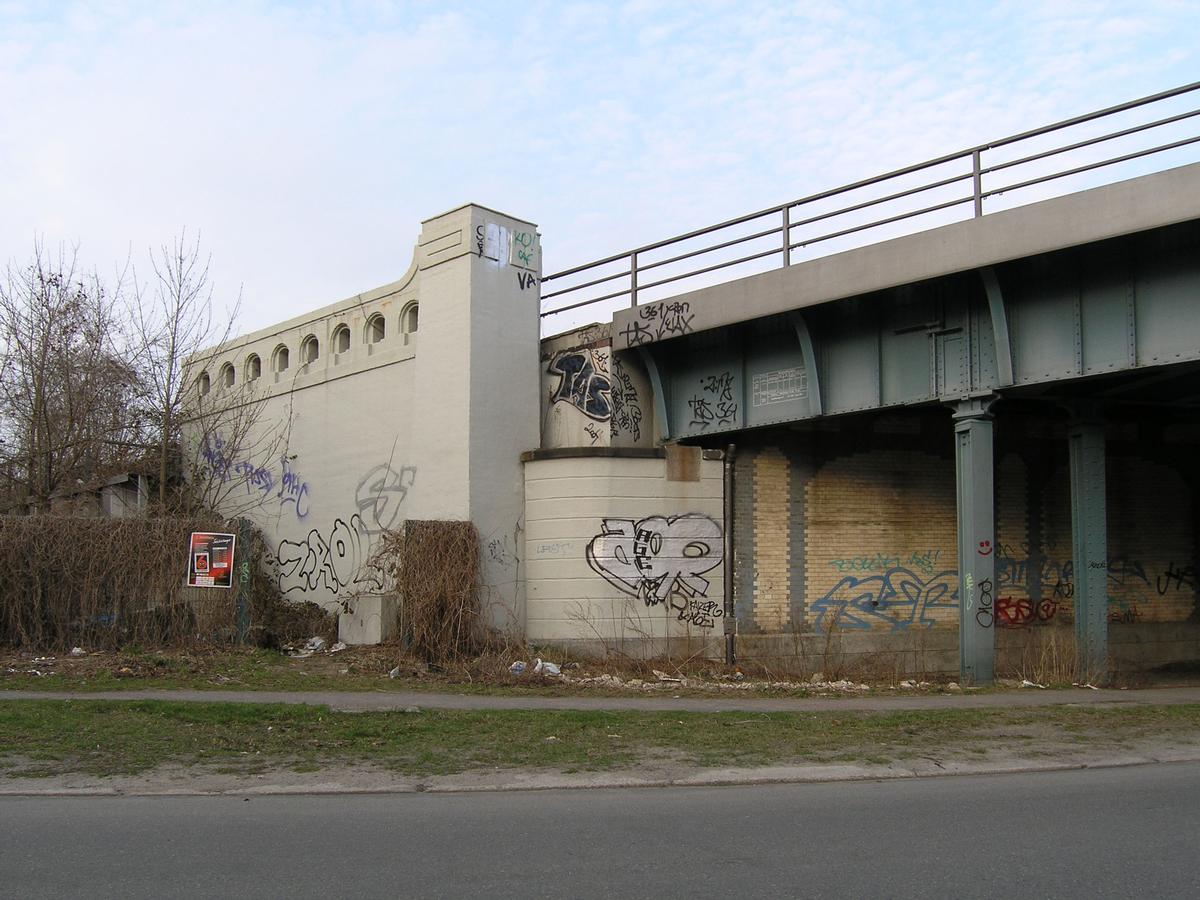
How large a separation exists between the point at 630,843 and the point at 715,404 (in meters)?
12.0

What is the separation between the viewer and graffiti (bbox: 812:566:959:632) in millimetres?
17922

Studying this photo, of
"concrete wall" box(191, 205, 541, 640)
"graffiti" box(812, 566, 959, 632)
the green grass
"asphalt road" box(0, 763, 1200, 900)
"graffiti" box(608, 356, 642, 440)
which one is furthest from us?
"graffiti" box(608, 356, 642, 440)

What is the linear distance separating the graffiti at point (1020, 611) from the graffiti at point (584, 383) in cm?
779

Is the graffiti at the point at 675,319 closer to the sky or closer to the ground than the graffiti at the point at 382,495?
closer to the sky

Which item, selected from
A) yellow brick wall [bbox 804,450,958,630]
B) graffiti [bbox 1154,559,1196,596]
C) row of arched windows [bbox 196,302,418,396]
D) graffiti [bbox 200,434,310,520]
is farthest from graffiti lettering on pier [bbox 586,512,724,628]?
graffiti [bbox 1154,559,1196,596]

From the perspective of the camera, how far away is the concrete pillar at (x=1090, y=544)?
50.8 feet

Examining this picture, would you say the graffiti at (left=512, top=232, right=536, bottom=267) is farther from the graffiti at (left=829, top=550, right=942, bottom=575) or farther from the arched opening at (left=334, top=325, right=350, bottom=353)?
the graffiti at (left=829, top=550, right=942, bottom=575)

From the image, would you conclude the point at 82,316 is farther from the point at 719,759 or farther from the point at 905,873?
the point at 905,873

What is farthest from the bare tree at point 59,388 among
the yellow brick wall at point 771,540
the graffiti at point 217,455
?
the yellow brick wall at point 771,540

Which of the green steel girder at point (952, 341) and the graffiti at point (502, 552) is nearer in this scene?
the green steel girder at point (952, 341)

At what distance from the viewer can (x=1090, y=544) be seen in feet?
51.5

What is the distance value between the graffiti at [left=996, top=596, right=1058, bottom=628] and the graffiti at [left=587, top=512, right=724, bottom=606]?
537 centimetres

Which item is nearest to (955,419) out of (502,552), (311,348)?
(502,552)

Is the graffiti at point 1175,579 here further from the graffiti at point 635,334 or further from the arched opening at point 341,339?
the arched opening at point 341,339
